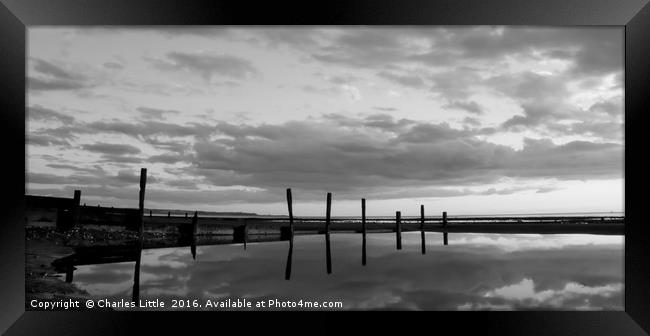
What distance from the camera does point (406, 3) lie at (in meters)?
4.61

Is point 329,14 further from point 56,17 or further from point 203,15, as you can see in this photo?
point 56,17

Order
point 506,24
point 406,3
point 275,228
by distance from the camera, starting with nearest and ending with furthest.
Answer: point 406,3, point 506,24, point 275,228

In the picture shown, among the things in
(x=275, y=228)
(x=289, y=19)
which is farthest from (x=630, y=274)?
(x=275, y=228)

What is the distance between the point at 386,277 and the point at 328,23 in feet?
29.4

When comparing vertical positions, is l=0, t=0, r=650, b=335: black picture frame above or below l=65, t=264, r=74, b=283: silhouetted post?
above

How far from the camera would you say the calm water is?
32.8 ft

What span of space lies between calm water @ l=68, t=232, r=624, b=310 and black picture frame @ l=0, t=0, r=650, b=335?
3802 millimetres

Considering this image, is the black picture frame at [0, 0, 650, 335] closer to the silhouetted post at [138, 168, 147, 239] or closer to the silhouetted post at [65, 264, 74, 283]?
the silhouetted post at [65, 264, 74, 283]

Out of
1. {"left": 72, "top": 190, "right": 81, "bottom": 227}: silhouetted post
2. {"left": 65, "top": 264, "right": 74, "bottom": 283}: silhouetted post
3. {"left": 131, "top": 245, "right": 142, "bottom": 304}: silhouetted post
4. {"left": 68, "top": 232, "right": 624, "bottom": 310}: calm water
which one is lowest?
{"left": 68, "top": 232, "right": 624, "bottom": 310}: calm water

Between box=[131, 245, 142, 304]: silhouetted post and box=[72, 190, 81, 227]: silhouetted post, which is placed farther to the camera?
box=[72, 190, 81, 227]: silhouetted post

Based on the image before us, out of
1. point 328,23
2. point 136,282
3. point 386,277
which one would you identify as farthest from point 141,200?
point 328,23

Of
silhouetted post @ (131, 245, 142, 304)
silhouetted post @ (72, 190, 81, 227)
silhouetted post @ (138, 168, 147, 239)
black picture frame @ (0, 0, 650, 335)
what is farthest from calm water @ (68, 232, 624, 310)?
black picture frame @ (0, 0, 650, 335)

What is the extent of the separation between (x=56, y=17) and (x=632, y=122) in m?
5.82

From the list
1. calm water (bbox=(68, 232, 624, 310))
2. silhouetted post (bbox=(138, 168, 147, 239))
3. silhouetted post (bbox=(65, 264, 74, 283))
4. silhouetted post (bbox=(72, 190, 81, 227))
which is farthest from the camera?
silhouetted post (bbox=(138, 168, 147, 239))
